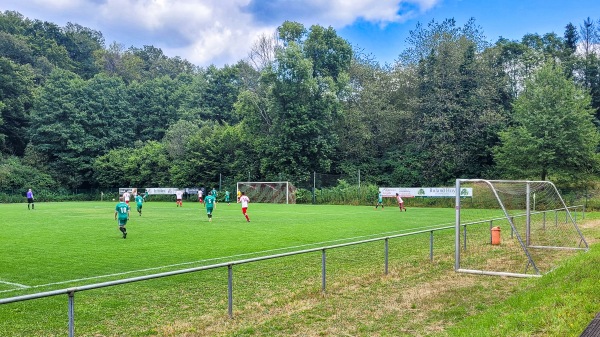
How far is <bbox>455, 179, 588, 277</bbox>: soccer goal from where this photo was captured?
12055 mm

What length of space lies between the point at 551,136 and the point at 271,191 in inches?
1105

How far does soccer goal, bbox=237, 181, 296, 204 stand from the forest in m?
2.25

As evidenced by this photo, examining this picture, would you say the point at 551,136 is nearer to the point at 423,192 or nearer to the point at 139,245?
the point at 423,192

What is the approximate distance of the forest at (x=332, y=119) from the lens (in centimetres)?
4544

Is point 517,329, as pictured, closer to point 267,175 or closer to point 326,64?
point 267,175

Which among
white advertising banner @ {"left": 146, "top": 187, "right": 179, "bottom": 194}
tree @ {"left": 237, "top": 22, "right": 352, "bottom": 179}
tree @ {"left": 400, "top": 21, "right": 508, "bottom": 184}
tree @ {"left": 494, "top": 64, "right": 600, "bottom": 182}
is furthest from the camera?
white advertising banner @ {"left": 146, "top": 187, "right": 179, "bottom": 194}

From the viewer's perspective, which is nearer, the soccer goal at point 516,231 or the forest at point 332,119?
the soccer goal at point 516,231

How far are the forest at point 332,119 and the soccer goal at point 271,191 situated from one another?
7.40 feet

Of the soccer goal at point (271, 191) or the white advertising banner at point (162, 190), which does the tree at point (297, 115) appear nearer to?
the soccer goal at point (271, 191)

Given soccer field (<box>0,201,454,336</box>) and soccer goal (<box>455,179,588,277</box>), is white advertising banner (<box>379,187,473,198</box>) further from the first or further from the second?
soccer goal (<box>455,179,588,277</box>)

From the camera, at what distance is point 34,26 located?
100m

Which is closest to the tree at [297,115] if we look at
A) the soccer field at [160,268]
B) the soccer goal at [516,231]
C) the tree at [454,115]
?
the tree at [454,115]

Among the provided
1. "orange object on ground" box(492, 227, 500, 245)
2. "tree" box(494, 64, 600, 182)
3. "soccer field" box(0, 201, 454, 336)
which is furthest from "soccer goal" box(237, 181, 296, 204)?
"orange object on ground" box(492, 227, 500, 245)

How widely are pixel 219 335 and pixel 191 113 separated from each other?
236 feet
